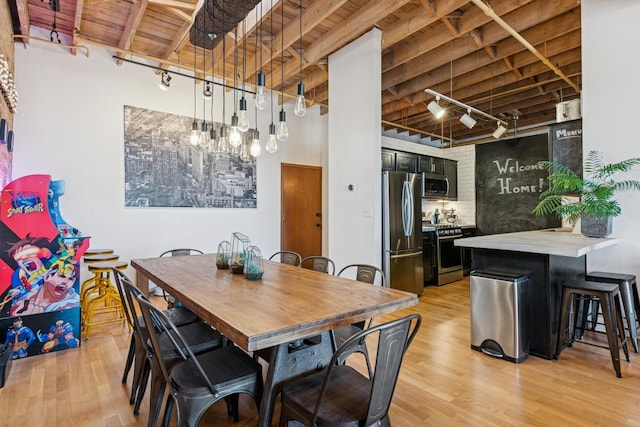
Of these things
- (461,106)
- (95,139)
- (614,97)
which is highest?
(461,106)

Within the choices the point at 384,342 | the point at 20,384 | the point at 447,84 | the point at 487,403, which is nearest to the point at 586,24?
the point at 447,84

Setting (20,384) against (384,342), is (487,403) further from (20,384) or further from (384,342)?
(20,384)

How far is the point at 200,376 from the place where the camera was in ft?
5.23

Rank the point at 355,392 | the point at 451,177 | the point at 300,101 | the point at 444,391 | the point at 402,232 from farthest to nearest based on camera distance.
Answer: the point at 451,177
the point at 402,232
the point at 300,101
the point at 444,391
the point at 355,392

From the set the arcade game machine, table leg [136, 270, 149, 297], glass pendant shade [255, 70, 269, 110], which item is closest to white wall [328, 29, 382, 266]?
glass pendant shade [255, 70, 269, 110]

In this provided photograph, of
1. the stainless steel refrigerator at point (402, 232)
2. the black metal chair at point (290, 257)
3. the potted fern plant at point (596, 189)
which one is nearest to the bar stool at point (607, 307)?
the potted fern plant at point (596, 189)

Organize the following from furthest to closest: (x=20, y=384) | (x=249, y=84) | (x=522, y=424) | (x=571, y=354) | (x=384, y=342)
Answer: (x=249, y=84)
(x=571, y=354)
(x=20, y=384)
(x=522, y=424)
(x=384, y=342)

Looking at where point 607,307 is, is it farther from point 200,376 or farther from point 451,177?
point 451,177

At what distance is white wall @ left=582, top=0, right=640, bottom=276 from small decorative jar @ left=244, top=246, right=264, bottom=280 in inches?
129

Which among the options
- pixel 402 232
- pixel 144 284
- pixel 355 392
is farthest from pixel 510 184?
pixel 144 284

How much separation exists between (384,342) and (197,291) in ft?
3.85

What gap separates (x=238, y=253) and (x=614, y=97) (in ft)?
12.4

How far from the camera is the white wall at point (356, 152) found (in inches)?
169

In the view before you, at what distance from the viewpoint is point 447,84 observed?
227 inches
